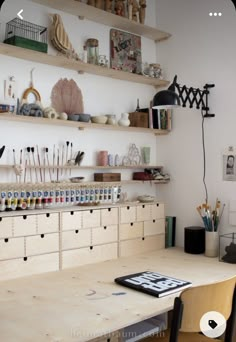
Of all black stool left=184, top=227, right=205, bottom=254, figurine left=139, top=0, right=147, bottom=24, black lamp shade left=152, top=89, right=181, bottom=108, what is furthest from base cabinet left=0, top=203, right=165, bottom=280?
figurine left=139, top=0, right=147, bottom=24

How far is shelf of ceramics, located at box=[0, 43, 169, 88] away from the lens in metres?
2.67

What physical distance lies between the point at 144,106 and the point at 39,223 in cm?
159

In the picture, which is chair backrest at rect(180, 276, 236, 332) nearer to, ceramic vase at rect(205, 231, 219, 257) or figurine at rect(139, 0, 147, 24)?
ceramic vase at rect(205, 231, 219, 257)

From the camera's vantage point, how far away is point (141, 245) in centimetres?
315

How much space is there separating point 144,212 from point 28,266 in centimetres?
106

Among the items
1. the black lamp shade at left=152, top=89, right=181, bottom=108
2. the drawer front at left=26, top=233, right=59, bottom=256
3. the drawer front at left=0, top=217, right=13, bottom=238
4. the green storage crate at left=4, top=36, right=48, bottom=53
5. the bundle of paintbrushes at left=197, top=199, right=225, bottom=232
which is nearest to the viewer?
the drawer front at left=0, top=217, right=13, bottom=238

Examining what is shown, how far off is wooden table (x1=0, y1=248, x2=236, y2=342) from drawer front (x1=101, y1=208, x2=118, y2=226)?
0.93 ft

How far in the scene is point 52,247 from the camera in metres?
2.62

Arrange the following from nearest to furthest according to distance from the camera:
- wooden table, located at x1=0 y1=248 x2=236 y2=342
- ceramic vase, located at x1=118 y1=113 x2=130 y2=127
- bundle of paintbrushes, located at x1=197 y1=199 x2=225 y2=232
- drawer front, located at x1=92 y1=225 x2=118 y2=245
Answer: wooden table, located at x1=0 y1=248 x2=236 y2=342 < drawer front, located at x1=92 y1=225 x2=118 y2=245 < bundle of paintbrushes, located at x1=197 y1=199 x2=225 y2=232 < ceramic vase, located at x1=118 y1=113 x2=130 y2=127

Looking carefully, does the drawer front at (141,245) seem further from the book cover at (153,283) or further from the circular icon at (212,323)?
the circular icon at (212,323)

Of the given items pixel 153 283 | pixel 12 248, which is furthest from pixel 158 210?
pixel 12 248

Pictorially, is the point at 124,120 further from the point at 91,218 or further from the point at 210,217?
the point at 210,217

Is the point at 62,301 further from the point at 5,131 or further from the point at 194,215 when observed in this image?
the point at 194,215

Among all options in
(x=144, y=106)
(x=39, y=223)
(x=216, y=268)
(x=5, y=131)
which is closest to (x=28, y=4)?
(x=5, y=131)
